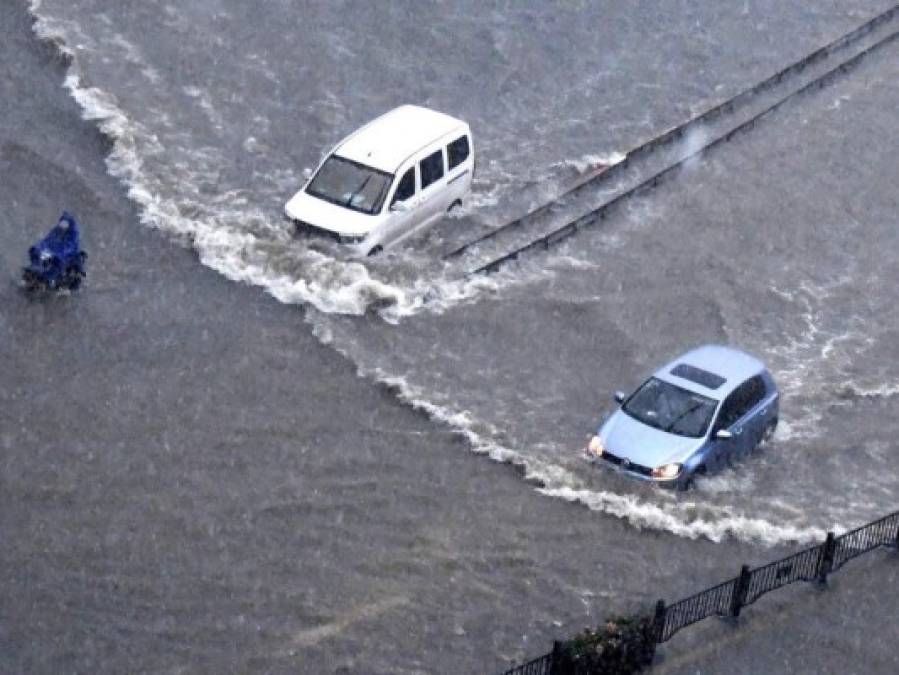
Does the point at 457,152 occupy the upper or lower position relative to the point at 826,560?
upper

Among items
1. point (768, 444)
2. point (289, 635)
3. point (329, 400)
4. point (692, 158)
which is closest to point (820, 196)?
point (692, 158)

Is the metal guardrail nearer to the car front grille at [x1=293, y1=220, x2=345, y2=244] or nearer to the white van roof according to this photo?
the white van roof

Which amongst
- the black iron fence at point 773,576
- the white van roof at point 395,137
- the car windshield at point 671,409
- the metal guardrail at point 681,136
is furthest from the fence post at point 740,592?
the white van roof at point 395,137

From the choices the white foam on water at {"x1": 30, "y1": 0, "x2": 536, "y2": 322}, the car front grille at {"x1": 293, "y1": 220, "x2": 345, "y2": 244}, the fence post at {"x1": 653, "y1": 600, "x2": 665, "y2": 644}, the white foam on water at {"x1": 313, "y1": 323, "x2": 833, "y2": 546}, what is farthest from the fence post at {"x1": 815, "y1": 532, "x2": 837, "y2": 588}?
the car front grille at {"x1": 293, "y1": 220, "x2": 345, "y2": 244}

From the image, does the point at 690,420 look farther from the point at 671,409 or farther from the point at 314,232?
the point at 314,232

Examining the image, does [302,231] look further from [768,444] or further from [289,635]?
[289,635]

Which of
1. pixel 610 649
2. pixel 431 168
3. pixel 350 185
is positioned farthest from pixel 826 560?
pixel 431 168
